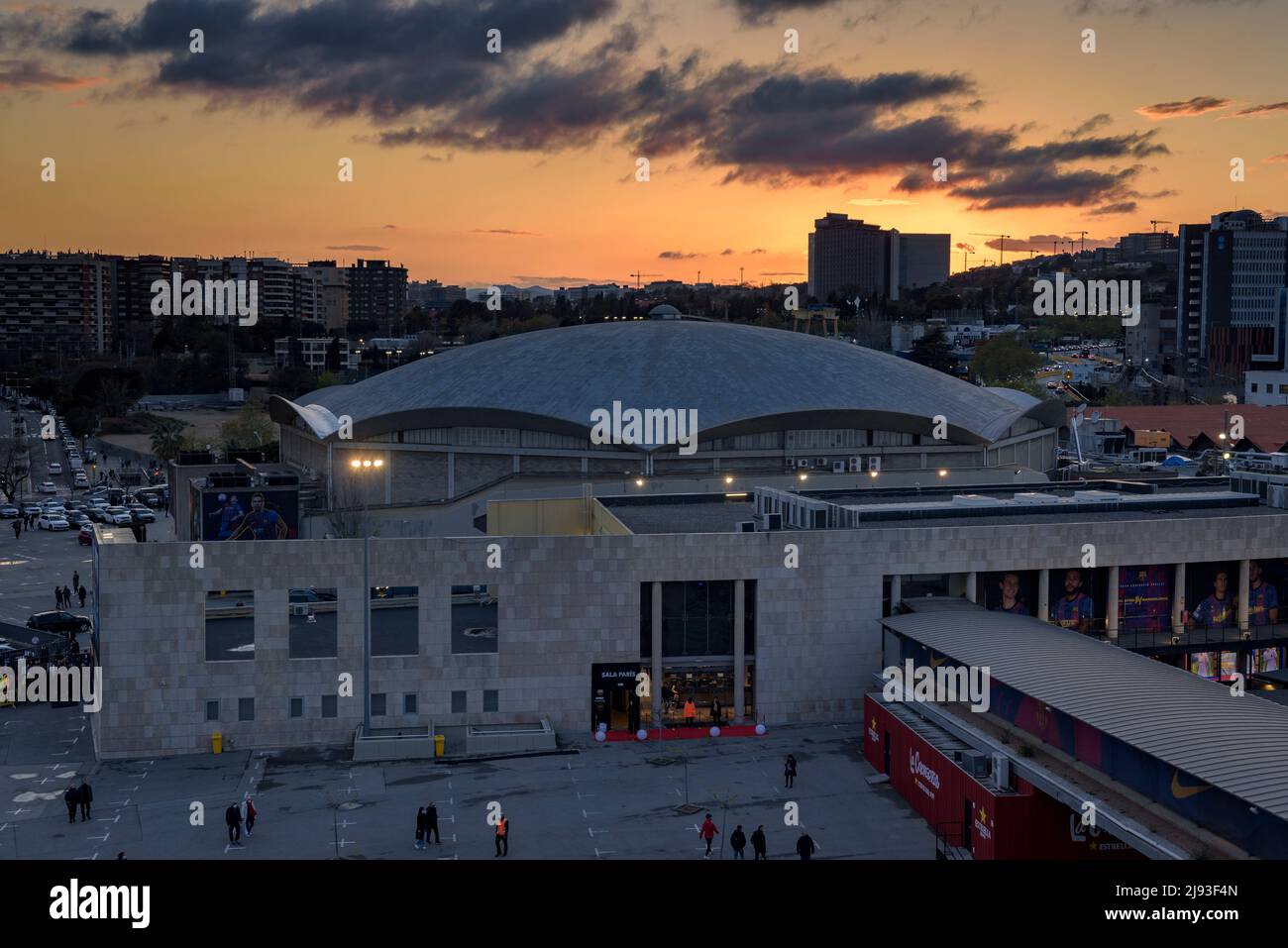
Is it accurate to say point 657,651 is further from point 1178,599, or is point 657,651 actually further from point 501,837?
point 1178,599

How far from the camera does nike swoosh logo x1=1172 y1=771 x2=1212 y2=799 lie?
18752 mm

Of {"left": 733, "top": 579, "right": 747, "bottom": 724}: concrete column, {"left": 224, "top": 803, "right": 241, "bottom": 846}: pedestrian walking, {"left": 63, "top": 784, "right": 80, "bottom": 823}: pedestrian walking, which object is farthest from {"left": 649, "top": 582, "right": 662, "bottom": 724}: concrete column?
{"left": 63, "top": 784, "right": 80, "bottom": 823}: pedestrian walking

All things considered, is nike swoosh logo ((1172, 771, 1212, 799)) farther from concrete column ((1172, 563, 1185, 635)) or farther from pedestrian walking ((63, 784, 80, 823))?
pedestrian walking ((63, 784, 80, 823))

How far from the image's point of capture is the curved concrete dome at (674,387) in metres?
55.6

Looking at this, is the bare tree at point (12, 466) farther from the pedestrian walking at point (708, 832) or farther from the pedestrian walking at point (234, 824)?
the pedestrian walking at point (708, 832)

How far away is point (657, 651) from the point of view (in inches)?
1230

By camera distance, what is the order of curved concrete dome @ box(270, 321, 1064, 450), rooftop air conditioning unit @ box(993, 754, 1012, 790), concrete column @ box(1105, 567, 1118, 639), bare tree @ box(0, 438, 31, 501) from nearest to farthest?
rooftop air conditioning unit @ box(993, 754, 1012, 790), concrete column @ box(1105, 567, 1118, 639), curved concrete dome @ box(270, 321, 1064, 450), bare tree @ box(0, 438, 31, 501)

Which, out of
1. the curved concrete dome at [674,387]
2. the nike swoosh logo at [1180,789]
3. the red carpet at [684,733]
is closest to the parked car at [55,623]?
the curved concrete dome at [674,387]

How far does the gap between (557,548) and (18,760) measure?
12.6 metres

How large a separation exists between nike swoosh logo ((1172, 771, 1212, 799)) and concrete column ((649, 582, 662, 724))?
45.4 feet

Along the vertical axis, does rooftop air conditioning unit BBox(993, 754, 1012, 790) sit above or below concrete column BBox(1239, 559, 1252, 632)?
below
